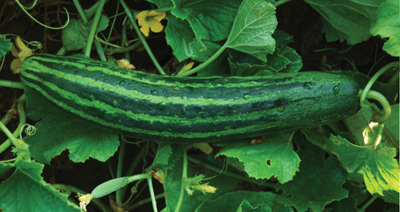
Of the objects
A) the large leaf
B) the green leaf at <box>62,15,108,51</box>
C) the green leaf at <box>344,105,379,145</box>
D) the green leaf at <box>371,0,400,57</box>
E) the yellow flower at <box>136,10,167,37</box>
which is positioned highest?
the green leaf at <box>371,0,400,57</box>

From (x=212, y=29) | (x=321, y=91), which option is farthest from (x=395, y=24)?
(x=212, y=29)

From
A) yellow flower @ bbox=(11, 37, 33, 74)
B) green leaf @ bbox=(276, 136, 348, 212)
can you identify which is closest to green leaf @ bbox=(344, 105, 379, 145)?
green leaf @ bbox=(276, 136, 348, 212)

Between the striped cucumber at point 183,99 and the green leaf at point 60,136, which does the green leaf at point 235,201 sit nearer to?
the striped cucumber at point 183,99

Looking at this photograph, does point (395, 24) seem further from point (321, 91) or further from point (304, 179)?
point (304, 179)

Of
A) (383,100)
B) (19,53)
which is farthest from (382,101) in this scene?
(19,53)

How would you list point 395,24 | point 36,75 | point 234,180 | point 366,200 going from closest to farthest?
point 395,24, point 36,75, point 234,180, point 366,200

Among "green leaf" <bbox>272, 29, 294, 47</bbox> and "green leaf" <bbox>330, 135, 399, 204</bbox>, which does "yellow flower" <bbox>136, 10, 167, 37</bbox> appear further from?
"green leaf" <bbox>330, 135, 399, 204</bbox>

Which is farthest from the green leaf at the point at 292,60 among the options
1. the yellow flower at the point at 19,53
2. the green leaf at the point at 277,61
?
the yellow flower at the point at 19,53
